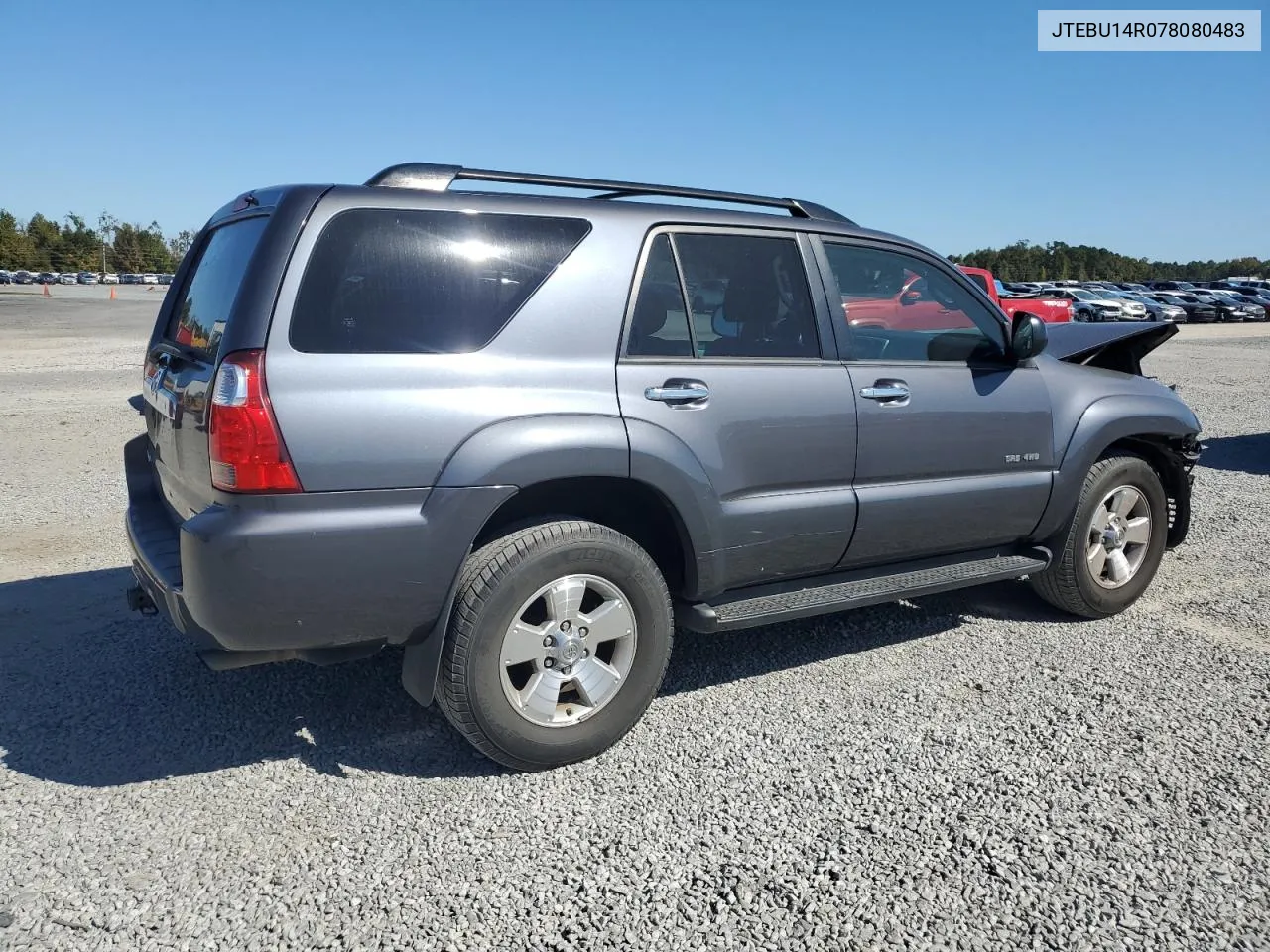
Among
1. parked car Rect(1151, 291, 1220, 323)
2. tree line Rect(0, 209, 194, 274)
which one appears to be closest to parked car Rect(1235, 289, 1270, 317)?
parked car Rect(1151, 291, 1220, 323)

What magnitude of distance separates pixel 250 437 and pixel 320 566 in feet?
1.38

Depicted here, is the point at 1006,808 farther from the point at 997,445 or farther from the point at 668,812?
the point at 997,445

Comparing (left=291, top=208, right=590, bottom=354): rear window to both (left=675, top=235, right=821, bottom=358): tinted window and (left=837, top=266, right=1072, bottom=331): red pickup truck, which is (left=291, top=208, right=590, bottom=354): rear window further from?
(left=837, top=266, right=1072, bottom=331): red pickup truck

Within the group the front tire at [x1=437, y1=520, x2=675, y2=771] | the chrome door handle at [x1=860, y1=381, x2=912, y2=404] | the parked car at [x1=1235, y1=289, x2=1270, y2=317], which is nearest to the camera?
the front tire at [x1=437, y1=520, x2=675, y2=771]

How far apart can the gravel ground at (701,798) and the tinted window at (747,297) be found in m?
1.39

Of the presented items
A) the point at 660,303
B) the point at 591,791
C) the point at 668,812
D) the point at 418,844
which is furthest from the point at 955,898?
the point at 660,303

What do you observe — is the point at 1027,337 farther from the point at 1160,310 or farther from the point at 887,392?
the point at 1160,310

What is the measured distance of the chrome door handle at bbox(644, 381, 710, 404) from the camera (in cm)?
349

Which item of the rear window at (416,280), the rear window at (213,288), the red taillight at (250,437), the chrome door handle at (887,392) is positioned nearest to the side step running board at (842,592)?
the chrome door handle at (887,392)

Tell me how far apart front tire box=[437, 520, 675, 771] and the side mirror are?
6.65 feet

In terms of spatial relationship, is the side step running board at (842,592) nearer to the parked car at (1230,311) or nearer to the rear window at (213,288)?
the rear window at (213,288)

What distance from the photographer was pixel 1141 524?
16.6ft

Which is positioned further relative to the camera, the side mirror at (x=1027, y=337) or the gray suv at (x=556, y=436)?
the side mirror at (x=1027, y=337)

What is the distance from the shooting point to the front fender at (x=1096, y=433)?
15.1ft
